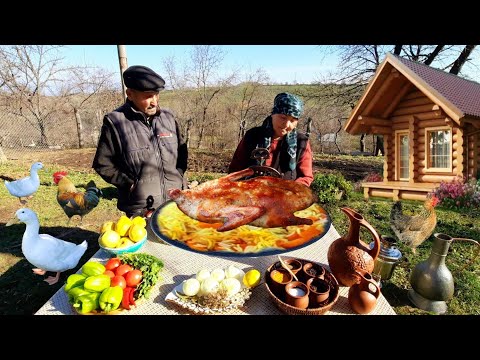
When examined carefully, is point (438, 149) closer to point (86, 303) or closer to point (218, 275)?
point (218, 275)

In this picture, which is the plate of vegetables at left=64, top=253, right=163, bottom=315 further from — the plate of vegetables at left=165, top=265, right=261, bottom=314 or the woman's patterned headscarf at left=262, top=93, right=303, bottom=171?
the woman's patterned headscarf at left=262, top=93, right=303, bottom=171

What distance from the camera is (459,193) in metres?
5.98

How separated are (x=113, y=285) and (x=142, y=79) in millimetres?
1763

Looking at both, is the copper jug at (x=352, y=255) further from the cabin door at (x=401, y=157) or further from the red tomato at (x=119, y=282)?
the cabin door at (x=401, y=157)

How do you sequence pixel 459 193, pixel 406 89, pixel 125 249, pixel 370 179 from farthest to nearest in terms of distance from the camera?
pixel 370 179, pixel 406 89, pixel 459 193, pixel 125 249

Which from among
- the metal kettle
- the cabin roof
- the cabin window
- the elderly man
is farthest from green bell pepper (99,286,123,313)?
the cabin window

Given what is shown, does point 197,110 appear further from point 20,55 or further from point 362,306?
point 362,306

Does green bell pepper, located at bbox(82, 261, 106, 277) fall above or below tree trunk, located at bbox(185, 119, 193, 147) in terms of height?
below

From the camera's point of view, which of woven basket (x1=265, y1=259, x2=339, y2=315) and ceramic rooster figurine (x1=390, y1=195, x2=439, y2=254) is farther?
ceramic rooster figurine (x1=390, y1=195, x2=439, y2=254)

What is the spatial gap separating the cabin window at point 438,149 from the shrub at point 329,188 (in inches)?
99.5

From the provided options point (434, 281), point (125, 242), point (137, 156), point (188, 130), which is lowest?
point (434, 281)

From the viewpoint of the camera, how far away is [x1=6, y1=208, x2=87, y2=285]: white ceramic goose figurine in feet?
7.29

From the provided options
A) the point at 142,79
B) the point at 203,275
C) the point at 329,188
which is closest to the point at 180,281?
the point at 203,275

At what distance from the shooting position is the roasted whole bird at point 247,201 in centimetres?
183
